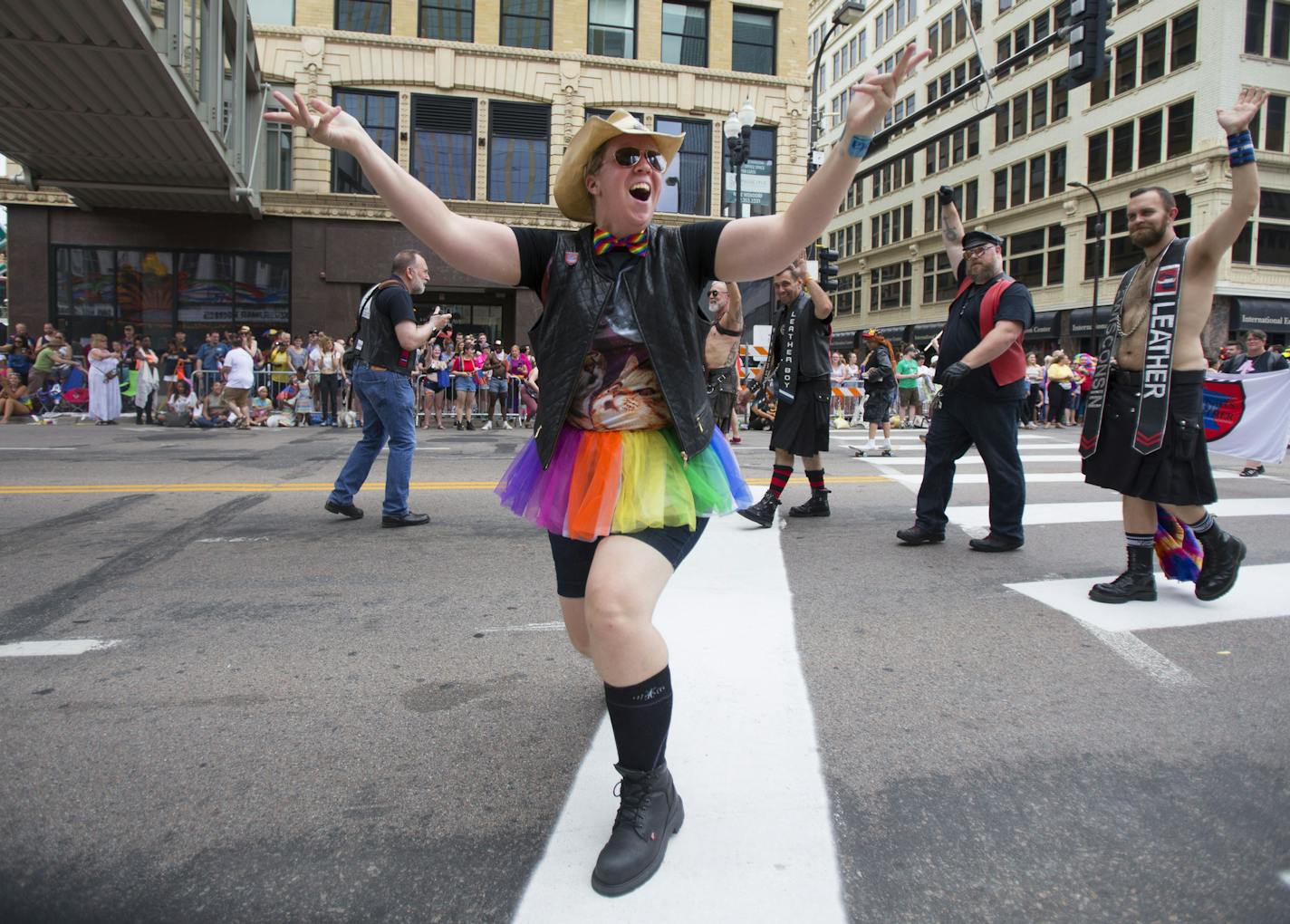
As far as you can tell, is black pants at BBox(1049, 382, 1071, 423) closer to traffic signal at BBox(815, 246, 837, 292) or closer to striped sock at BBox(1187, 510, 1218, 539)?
traffic signal at BBox(815, 246, 837, 292)

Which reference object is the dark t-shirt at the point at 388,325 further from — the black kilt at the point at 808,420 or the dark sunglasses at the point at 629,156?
the dark sunglasses at the point at 629,156

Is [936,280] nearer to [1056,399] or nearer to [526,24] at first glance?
[526,24]

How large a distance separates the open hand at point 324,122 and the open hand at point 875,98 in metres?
1.28

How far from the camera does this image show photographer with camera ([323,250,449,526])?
6.21 m

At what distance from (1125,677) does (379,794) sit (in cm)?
279

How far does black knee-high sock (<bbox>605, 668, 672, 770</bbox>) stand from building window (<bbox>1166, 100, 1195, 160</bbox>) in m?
36.8

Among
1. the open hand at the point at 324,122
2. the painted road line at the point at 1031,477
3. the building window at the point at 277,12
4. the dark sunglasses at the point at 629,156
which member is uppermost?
the building window at the point at 277,12

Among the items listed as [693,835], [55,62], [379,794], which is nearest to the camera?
[693,835]

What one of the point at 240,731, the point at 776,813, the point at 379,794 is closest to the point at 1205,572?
the point at 776,813

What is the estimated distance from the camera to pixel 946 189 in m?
5.39

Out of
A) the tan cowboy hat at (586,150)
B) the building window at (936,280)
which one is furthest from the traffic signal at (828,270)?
the building window at (936,280)

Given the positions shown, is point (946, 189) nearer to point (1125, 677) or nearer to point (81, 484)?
point (1125, 677)

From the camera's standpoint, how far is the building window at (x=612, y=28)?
989 inches

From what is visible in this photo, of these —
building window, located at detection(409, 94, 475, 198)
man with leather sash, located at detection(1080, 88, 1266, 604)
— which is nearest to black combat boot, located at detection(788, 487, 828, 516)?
man with leather sash, located at detection(1080, 88, 1266, 604)
